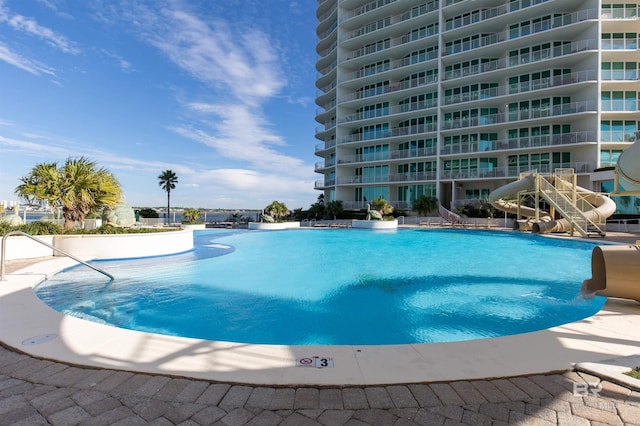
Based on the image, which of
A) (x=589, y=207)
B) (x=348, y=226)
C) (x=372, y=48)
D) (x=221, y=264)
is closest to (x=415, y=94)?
(x=372, y=48)

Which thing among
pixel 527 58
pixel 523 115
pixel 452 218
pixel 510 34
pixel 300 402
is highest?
pixel 510 34

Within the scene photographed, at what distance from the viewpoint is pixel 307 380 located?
264 cm

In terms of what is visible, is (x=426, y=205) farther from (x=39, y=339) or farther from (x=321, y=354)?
(x=39, y=339)

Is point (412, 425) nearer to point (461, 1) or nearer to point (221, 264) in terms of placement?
point (221, 264)

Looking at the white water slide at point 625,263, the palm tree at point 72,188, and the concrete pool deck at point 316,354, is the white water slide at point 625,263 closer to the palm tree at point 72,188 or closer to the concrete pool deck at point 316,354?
the concrete pool deck at point 316,354

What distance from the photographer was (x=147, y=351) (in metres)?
3.18

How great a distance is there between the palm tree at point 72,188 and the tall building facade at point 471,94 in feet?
90.3

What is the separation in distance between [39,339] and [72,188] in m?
10.3

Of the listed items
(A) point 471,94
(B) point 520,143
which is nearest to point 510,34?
(A) point 471,94

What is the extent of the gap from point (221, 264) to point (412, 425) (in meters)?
9.34

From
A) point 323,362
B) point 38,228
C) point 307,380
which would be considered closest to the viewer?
point 307,380

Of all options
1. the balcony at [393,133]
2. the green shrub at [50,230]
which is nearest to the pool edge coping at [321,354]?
the green shrub at [50,230]

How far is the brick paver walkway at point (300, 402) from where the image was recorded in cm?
216

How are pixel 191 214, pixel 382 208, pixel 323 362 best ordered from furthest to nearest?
pixel 191 214
pixel 382 208
pixel 323 362
